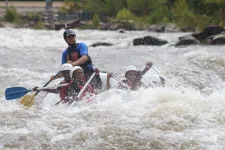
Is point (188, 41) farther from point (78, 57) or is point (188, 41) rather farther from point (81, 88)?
point (81, 88)

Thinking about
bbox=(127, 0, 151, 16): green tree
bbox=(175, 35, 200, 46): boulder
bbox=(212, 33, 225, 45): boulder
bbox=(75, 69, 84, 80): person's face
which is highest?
bbox=(75, 69, 84, 80): person's face

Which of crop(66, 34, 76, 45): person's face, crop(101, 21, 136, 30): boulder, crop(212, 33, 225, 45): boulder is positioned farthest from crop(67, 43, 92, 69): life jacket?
crop(101, 21, 136, 30): boulder

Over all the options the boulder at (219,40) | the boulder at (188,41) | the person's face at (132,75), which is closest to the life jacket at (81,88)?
the person's face at (132,75)

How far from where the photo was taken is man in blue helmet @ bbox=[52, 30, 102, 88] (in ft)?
24.6

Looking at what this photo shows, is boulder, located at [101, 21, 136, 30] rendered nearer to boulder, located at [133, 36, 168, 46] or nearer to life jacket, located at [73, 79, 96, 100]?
boulder, located at [133, 36, 168, 46]

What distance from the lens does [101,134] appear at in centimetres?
569

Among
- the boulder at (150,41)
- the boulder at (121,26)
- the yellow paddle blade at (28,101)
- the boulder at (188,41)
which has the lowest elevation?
the boulder at (121,26)

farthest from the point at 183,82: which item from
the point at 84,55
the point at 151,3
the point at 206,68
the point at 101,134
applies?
the point at 151,3

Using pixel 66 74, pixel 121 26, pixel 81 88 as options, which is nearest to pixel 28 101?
pixel 66 74

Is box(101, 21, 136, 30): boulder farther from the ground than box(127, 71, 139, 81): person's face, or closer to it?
closer to it

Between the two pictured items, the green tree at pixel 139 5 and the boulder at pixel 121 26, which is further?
the green tree at pixel 139 5

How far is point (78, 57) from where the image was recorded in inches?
309

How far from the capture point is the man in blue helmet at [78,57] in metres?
7.50

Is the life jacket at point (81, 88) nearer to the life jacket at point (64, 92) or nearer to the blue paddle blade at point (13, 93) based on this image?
the life jacket at point (64, 92)
